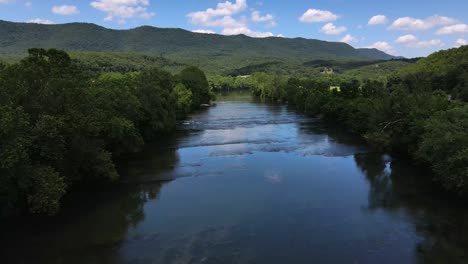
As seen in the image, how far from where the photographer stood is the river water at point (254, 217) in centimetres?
2217

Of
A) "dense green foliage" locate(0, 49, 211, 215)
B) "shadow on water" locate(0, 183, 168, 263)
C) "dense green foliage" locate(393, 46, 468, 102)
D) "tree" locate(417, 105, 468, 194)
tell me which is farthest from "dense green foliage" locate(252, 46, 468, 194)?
"dense green foliage" locate(0, 49, 211, 215)

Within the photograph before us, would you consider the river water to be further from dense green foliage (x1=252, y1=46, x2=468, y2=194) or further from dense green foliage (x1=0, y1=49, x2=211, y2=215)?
dense green foliage (x1=0, y1=49, x2=211, y2=215)

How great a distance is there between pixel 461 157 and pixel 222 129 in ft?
136

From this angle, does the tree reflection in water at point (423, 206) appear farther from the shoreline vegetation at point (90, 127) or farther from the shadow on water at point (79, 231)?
the shadow on water at point (79, 231)

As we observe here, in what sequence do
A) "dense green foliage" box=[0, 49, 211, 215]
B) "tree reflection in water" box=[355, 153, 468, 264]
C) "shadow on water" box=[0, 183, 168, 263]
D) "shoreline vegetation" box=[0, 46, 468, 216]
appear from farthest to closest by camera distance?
1. "shoreline vegetation" box=[0, 46, 468, 216]
2. "dense green foliage" box=[0, 49, 211, 215]
3. "tree reflection in water" box=[355, 153, 468, 264]
4. "shadow on water" box=[0, 183, 168, 263]

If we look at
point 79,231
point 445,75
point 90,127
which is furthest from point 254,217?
point 445,75

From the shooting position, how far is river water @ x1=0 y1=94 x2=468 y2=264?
2217 cm

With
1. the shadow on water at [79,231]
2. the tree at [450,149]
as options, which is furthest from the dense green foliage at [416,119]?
the shadow on water at [79,231]

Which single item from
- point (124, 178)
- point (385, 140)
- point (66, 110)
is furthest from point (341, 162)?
point (66, 110)

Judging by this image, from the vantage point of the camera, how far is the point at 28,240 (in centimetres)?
2366

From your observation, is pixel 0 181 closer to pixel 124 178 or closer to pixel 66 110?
pixel 66 110

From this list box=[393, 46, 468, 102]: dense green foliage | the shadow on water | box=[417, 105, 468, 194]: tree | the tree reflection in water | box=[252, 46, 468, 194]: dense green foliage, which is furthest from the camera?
box=[393, 46, 468, 102]: dense green foliage

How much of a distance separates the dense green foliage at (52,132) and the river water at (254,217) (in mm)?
2416

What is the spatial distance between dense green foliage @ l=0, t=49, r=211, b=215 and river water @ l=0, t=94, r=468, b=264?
7.93 ft
